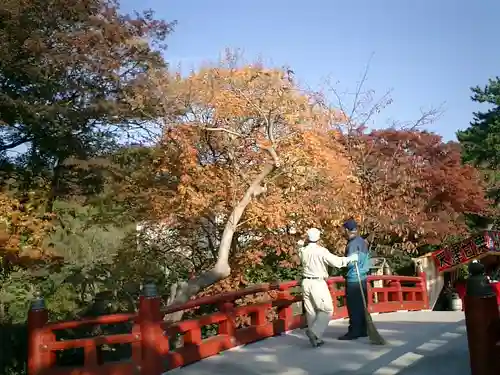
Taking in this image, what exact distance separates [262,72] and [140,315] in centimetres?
886

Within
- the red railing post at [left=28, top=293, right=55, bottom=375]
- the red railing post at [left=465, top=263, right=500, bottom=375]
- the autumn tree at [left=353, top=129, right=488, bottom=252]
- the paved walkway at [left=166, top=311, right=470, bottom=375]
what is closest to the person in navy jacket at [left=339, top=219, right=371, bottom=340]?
the paved walkway at [left=166, top=311, right=470, bottom=375]

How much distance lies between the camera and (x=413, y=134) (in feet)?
70.5

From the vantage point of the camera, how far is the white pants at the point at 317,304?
312 inches

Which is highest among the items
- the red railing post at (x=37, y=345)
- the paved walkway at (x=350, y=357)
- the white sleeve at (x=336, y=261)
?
the white sleeve at (x=336, y=261)

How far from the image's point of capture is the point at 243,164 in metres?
15.0

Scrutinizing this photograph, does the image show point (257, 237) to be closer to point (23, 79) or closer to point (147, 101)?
point (147, 101)

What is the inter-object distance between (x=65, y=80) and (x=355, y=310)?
749 centimetres

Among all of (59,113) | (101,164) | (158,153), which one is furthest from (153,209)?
(59,113)

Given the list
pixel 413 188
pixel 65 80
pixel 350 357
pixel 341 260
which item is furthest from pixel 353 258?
pixel 413 188

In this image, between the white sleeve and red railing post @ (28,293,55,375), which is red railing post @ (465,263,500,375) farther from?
red railing post @ (28,293,55,375)

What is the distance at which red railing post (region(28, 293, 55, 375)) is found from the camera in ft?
22.4

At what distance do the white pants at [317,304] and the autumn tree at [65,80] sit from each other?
637 cm

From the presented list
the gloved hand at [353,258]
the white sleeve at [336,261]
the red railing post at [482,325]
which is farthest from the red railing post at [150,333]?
the red railing post at [482,325]

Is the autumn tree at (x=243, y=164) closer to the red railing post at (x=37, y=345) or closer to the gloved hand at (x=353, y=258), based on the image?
the gloved hand at (x=353, y=258)
